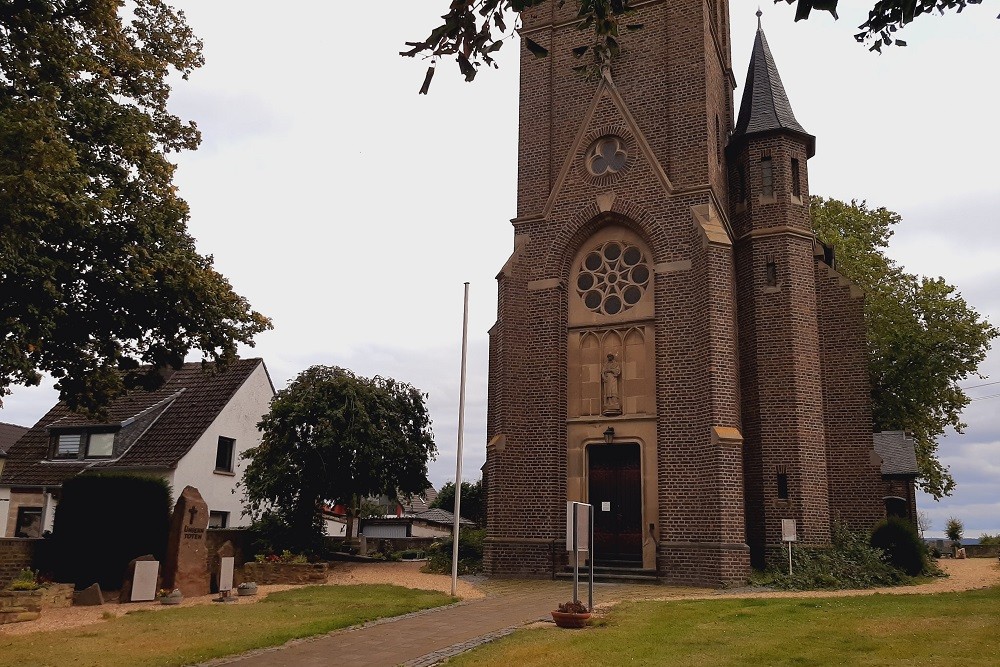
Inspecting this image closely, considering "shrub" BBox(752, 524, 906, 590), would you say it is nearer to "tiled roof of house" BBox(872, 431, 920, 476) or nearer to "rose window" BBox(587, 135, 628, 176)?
"tiled roof of house" BBox(872, 431, 920, 476)

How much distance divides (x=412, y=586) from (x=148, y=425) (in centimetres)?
1585

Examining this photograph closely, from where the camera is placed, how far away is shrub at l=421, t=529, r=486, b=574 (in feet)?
77.5

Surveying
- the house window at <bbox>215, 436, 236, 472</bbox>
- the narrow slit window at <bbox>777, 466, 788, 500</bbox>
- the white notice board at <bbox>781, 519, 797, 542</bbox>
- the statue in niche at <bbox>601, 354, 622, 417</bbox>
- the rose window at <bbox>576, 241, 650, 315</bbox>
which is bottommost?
the white notice board at <bbox>781, 519, 797, 542</bbox>

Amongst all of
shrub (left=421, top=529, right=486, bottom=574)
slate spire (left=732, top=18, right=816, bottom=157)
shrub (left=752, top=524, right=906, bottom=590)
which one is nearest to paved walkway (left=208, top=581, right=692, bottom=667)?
shrub (left=752, top=524, right=906, bottom=590)

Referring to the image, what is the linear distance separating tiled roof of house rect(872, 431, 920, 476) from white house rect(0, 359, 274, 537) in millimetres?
23239

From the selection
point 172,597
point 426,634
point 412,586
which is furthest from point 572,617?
point 172,597

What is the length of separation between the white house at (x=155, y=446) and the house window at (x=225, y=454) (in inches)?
1.5

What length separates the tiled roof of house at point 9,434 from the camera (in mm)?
47537

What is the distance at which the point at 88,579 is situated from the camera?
1902cm

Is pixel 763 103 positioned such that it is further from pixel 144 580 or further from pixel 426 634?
pixel 144 580

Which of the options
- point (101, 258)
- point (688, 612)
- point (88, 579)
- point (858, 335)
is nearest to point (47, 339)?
point (101, 258)

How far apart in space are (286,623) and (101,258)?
6.89m

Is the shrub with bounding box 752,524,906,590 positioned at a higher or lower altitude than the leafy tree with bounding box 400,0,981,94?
lower

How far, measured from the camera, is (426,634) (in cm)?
1268
